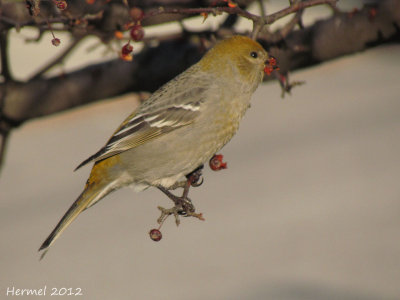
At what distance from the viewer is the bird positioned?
4012 mm

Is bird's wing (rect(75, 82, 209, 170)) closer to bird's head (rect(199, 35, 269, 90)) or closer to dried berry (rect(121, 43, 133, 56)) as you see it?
bird's head (rect(199, 35, 269, 90))

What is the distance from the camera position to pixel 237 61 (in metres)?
4.11

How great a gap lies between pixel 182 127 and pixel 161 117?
0.16 m

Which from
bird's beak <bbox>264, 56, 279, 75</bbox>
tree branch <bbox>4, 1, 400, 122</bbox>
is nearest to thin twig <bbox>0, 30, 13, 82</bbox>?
tree branch <bbox>4, 1, 400, 122</bbox>

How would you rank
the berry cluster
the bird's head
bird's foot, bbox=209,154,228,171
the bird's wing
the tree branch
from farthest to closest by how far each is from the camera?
the tree branch → the bird's wing → the bird's head → bird's foot, bbox=209,154,228,171 → the berry cluster

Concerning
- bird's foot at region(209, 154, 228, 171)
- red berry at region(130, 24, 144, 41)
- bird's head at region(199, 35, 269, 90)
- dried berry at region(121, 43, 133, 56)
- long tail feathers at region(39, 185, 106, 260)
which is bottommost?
long tail feathers at region(39, 185, 106, 260)

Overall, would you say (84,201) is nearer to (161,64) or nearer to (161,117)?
(161,117)

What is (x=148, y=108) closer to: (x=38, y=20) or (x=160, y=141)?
(x=160, y=141)

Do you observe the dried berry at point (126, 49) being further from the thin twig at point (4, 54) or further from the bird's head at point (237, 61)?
the thin twig at point (4, 54)

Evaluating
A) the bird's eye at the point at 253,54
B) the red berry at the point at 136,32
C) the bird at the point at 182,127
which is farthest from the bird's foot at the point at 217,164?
the red berry at the point at 136,32

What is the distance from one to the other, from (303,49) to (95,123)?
890 centimetres

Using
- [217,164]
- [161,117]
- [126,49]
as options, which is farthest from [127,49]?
[217,164]

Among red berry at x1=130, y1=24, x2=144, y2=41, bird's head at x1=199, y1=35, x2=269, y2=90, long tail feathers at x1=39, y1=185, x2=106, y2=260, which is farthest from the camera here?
bird's head at x1=199, y1=35, x2=269, y2=90

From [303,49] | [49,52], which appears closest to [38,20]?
[303,49]
